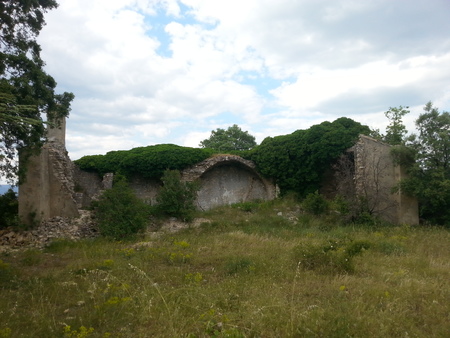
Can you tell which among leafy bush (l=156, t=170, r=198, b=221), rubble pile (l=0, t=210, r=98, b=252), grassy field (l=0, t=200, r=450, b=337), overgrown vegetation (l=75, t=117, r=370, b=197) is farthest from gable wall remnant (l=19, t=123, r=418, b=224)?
grassy field (l=0, t=200, r=450, b=337)

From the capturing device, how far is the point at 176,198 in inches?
559

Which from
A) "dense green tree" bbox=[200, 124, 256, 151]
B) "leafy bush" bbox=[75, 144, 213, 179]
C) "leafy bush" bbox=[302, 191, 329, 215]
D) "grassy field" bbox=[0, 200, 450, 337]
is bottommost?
"grassy field" bbox=[0, 200, 450, 337]

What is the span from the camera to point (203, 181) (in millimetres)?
18188

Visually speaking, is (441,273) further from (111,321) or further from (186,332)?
(111,321)

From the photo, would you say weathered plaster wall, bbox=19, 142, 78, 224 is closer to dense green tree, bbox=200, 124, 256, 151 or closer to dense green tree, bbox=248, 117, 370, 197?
dense green tree, bbox=248, 117, 370, 197

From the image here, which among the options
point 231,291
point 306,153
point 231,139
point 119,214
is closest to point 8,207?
point 119,214

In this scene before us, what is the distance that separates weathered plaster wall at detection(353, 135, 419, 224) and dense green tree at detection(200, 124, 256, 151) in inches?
790

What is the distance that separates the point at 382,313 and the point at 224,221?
1004 centimetres

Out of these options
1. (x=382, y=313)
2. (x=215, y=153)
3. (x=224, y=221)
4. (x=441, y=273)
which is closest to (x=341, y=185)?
(x=224, y=221)

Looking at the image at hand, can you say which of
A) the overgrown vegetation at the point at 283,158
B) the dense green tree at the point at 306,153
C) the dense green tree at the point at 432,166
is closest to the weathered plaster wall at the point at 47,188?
the overgrown vegetation at the point at 283,158

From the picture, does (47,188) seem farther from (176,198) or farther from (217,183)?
(217,183)

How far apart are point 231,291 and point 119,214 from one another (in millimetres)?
7254

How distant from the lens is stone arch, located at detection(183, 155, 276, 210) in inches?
707

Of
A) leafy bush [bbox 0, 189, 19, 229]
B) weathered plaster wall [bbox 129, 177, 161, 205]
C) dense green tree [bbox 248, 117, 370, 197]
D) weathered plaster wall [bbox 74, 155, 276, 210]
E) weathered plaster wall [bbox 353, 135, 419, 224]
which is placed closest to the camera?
leafy bush [bbox 0, 189, 19, 229]
